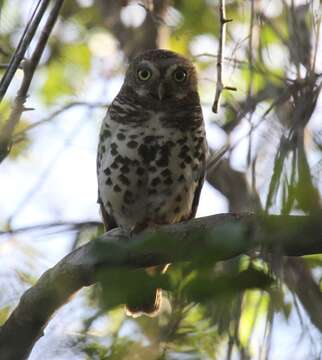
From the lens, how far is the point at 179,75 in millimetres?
4695

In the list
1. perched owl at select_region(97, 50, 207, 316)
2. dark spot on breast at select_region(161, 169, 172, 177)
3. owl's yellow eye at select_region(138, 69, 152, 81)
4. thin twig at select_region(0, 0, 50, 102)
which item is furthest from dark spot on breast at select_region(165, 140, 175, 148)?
thin twig at select_region(0, 0, 50, 102)

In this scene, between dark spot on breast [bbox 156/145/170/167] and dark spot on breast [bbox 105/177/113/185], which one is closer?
dark spot on breast [bbox 156/145/170/167]

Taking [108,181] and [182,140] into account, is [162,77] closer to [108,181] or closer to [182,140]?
[182,140]

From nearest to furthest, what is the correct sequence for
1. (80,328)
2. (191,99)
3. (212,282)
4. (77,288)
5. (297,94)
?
(212,282)
(297,94)
(80,328)
(77,288)
(191,99)

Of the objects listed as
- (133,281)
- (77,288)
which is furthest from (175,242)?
(77,288)

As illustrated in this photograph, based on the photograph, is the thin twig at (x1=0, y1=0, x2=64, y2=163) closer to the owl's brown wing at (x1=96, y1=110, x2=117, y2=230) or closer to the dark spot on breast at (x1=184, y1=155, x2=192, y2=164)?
the owl's brown wing at (x1=96, y1=110, x2=117, y2=230)

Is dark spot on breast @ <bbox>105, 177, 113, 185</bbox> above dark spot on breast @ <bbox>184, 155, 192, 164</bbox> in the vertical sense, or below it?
below

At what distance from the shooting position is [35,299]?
3080 millimetres

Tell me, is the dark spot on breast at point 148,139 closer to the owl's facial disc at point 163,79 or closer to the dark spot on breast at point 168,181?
the dark spot on breast at point 168,181

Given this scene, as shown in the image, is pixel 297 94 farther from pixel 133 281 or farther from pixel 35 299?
pixel 35 299

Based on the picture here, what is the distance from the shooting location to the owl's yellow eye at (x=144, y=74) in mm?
4652

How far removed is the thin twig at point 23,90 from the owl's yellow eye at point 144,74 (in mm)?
1331

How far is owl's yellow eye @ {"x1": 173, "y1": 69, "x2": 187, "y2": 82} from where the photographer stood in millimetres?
4680

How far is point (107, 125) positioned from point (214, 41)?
2.16 meters
